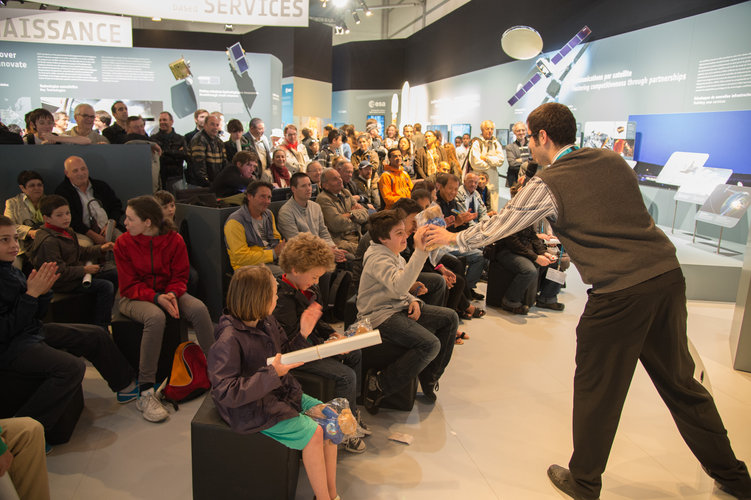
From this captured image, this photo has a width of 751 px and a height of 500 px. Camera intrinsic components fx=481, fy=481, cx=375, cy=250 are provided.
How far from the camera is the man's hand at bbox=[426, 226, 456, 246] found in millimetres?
2236

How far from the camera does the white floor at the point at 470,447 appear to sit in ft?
7.54

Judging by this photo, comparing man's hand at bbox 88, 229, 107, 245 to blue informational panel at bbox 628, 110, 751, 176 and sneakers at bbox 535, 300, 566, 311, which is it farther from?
blue informational panel at bbox 628, 110, 751, 176

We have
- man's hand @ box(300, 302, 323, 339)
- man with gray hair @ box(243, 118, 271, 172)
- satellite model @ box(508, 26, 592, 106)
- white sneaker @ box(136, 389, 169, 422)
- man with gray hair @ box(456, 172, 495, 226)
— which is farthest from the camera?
satellite model @ box(508, 26, 592, 106)

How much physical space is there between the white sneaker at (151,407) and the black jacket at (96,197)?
1.83 meters

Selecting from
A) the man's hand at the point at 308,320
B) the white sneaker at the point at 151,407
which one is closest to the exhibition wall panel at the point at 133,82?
the white sneaker at the point at 151,407

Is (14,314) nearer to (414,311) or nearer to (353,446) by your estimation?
(353,446)

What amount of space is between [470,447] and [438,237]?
1.25 meters

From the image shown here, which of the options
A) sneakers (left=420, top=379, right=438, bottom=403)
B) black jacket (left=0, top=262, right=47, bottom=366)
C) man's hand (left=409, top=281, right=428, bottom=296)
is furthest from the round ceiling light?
black jacket (left=0, top=262, right=47, bottom=366)

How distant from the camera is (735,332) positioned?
374cm

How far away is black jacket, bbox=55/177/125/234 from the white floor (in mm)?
1316

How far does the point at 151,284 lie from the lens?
3105 millimetres

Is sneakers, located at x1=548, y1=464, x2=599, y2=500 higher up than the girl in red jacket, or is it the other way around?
the girl in red jacket

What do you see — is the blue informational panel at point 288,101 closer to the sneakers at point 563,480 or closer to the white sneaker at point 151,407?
the white sneaker at point 151,407

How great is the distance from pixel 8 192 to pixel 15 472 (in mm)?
3251
